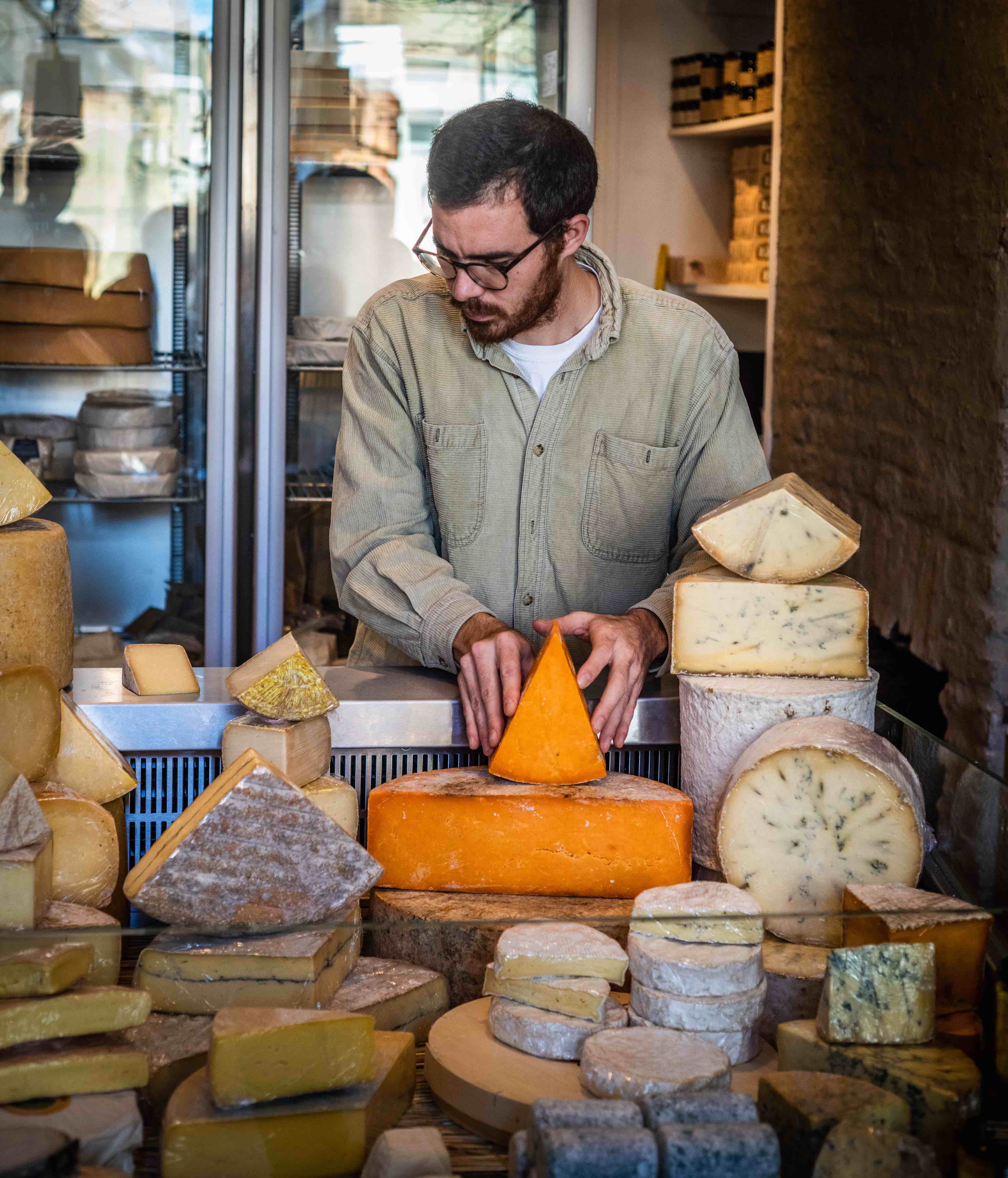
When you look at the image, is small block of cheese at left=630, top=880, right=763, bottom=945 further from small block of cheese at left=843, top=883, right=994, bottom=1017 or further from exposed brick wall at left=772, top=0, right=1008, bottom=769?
exposed brick wall at left=772, top=0, right=1008, bottom=769

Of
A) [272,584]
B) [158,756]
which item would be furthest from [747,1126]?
[272,584]

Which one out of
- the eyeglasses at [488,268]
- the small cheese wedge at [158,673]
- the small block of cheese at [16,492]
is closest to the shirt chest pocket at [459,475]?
the eyeglasses at [488,268]

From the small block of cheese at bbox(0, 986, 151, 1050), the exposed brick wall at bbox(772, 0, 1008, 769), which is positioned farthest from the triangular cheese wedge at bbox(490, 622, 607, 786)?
the exposed brick wall at bbox(772, 0, 1008, 769)

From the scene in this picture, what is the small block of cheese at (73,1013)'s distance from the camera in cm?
83

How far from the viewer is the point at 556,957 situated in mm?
970

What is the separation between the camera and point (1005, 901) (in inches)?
38.3

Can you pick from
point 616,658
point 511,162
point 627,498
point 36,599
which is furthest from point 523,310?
point 36,599

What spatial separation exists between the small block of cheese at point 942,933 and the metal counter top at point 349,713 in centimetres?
48

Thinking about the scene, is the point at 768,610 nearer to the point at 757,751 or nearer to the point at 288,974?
the point at 757,751

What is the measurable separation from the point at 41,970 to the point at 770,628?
0.82 m

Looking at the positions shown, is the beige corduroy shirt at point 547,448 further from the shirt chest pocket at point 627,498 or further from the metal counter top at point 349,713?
the metal counter top at point 349,713

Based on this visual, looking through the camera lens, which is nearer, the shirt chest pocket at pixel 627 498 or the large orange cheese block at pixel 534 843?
the large orange cheese block at pixel 534 843

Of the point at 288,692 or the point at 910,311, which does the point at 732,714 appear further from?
the point at 910,311

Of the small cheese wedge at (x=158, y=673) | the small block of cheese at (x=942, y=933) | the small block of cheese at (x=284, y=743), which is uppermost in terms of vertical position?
the small cheese wedge at (x=158, y=673)
